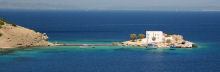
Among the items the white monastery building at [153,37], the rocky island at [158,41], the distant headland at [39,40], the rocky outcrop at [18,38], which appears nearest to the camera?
the rocky outcrop at [18,38]

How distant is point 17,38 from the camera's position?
119375 mm

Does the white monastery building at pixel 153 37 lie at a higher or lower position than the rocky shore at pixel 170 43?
higher

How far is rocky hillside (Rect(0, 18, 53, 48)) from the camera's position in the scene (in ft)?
384

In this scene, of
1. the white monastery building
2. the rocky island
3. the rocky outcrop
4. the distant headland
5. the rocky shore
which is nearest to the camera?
the rocky outcrop

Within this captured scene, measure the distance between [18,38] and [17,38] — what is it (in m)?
0.29

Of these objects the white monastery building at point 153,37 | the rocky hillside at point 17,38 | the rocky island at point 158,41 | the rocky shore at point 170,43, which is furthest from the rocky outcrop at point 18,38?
the white monastery building at point 153,37

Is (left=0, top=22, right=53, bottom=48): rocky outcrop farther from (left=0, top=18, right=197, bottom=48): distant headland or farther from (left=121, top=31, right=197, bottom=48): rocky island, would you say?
(left=121, top=31, right=197, bottom=48): rocky island

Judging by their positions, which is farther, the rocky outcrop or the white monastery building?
the white monastery building

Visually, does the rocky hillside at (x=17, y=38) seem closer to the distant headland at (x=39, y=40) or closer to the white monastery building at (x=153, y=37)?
the distant headland at (x=39, y=40)

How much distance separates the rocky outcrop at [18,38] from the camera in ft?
384

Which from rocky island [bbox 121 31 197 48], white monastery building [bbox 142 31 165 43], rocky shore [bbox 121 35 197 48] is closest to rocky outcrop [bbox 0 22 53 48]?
rocky shore [bbox 121 35 197 48]

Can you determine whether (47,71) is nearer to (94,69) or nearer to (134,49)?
(94,69)

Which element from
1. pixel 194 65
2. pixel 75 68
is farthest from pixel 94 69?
pixel 194 65

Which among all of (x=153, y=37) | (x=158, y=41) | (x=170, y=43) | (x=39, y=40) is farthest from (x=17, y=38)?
(x=170, y=43)
